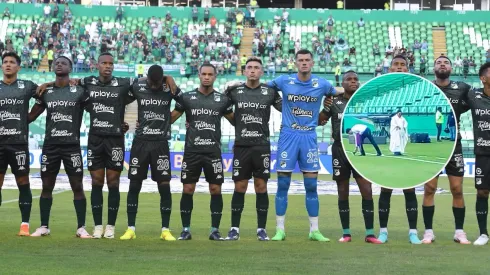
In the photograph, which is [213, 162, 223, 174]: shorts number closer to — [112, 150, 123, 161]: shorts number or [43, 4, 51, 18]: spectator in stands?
[112, 150, 123, 161]: shorts number

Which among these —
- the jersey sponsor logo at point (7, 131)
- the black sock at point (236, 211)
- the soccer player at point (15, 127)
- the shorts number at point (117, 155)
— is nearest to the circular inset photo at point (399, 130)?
the black sock at point (236, 211)

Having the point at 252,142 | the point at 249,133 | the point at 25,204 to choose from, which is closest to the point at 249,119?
the point at 249,133

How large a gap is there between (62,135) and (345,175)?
4224 millimetres

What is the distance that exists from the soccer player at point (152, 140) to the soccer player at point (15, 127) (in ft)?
5.24

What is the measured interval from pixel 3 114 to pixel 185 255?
4006 millimetres

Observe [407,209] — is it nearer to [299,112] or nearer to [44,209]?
[299,112]

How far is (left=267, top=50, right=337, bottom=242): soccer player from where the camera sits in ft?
45.7

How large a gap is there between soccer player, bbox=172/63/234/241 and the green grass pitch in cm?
224

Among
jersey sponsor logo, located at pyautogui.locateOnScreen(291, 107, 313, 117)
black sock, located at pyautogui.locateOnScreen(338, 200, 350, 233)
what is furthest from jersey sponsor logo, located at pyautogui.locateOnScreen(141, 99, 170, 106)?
black sock, located at pyautogui.locateOnScreen(338, 200, 350, 233)

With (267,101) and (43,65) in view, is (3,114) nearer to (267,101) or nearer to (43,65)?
(267,101)

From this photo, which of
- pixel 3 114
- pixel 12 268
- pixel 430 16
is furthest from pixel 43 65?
pixel 12 268

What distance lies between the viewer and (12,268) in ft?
35.0

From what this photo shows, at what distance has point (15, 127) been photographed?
46.2 feet

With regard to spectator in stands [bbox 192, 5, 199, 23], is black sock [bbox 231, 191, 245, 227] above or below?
below
